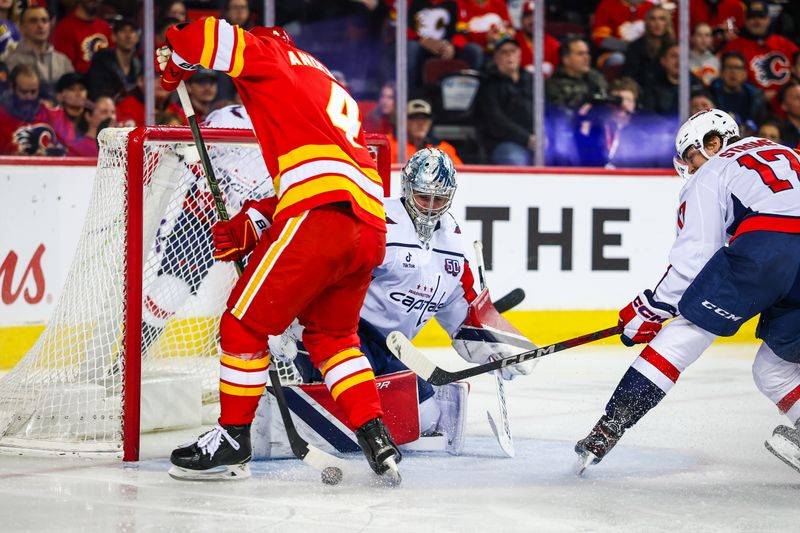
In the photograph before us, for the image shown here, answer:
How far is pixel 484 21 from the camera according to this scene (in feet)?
19.8

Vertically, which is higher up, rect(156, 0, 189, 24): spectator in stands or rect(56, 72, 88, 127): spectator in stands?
rect(156, 0, 189, 24): spectator in stands

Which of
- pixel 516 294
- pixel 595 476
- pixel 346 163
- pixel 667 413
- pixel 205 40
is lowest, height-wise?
pixel 667 413

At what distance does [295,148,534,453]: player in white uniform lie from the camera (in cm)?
318

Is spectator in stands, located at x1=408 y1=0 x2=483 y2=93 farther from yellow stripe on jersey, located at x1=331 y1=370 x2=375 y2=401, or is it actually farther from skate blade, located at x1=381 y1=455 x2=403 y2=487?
skate blade, located at x1=381 y1=455 x2=403 y2=487

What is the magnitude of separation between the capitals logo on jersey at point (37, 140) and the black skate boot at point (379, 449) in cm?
262

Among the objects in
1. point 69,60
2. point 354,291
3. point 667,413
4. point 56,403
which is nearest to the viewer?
point 354,291

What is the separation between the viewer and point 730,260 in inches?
112

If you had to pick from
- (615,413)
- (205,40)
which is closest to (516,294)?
(615,413)

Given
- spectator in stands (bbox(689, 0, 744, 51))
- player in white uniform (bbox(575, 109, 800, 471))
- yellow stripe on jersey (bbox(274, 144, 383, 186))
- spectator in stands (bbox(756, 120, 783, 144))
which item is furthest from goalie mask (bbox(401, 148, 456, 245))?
spectator in stands (bbox(756, 120, 783, 144))

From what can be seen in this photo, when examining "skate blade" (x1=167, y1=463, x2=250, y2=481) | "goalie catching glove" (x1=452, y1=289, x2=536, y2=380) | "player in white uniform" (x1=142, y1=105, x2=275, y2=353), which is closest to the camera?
"skate blade" (x1=167, y1=463, x2=250, y2=481)

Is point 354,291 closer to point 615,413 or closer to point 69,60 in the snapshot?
point 615,413

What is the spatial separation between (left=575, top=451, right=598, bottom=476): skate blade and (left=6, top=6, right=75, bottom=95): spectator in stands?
3001 mm

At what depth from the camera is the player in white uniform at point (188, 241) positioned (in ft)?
11.9

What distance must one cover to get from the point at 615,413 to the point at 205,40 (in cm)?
128
